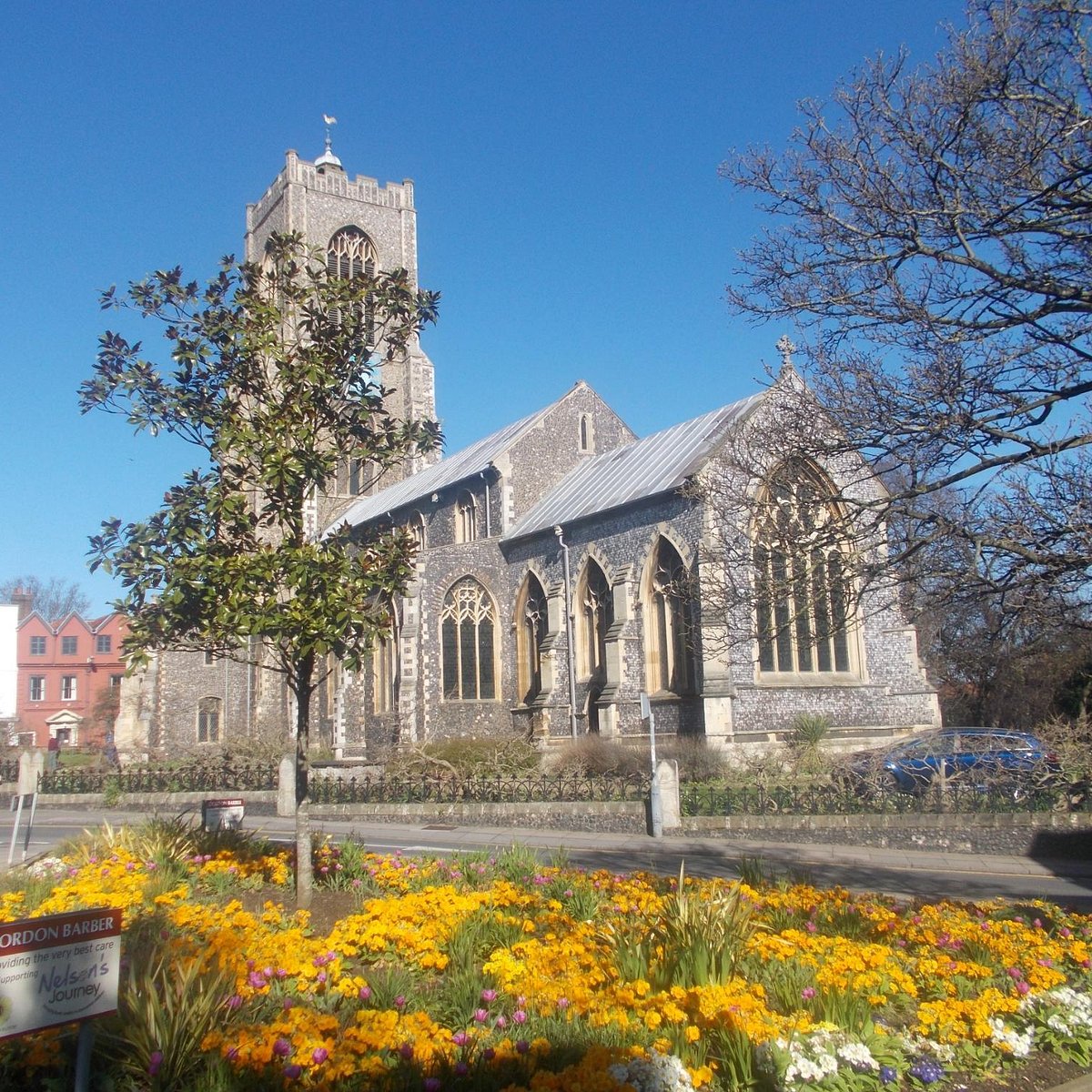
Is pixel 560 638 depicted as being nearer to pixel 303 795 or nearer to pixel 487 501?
pixel 487 501

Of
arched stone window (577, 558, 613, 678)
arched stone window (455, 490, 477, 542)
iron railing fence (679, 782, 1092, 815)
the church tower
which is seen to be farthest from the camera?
the church tower

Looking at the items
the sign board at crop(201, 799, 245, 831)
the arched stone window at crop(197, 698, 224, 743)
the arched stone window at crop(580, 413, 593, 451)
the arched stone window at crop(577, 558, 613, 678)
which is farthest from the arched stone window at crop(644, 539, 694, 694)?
the arched stone window at crop(197, 698, 224, 743)

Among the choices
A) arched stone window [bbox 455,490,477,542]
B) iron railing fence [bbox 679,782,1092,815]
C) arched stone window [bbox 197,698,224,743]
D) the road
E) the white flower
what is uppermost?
arched stone window [bbox 455,490,477,542]

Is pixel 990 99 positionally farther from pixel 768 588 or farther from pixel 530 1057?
pixel 530 1057

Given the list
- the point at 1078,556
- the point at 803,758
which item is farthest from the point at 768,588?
the point at 803,758

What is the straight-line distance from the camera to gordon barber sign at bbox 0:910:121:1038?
4.17 m

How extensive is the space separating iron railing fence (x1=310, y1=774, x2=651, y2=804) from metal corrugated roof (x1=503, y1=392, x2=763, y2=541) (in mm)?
8543

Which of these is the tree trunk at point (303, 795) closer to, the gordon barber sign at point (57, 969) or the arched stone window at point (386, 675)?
the gordon barber sign at point (57, 969)

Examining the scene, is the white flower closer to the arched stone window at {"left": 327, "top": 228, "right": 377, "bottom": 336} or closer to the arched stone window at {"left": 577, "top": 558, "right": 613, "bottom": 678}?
the arched stone window at {"left": 577, "top": 558, "right": 613, "bottom": 678}

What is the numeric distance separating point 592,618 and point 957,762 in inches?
485

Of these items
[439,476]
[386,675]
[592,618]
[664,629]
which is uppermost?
[439,476]

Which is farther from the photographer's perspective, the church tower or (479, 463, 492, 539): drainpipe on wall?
the church tower

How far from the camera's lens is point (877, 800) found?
16594mm

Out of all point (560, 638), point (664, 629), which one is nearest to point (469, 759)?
point (560, 638)
